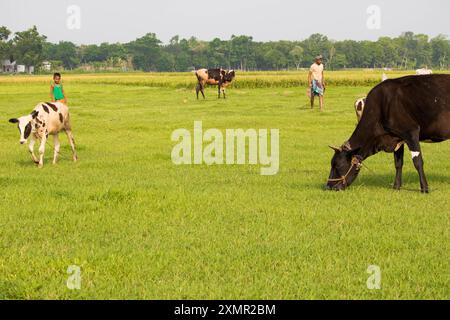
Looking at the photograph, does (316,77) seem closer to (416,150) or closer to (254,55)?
(416,150)

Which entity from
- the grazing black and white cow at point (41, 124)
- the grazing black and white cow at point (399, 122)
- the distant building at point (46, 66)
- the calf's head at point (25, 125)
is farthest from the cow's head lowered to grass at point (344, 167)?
the distant building at point (46, 66)

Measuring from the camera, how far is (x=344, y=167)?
34.0 ft

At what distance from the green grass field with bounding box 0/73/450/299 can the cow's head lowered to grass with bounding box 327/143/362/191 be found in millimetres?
219

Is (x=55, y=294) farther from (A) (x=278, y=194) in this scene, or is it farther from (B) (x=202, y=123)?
(B) (x=202, y=123)

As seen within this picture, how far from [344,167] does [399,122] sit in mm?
1244

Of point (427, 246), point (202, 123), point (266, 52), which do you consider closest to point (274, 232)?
point (427, 246)

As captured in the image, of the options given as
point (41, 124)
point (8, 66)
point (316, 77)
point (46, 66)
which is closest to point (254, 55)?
point (46, 66)

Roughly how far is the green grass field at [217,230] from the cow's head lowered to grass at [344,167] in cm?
22

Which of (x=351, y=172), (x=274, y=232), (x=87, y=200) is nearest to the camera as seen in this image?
(x=274, y=232)

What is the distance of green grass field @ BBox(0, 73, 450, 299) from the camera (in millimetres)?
5746

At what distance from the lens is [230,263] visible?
637cm

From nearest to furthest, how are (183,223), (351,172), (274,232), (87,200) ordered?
(274,232) < (183,223) < (87,200) < (351,172)

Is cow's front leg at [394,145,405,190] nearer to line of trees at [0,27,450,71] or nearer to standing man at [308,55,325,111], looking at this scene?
standing man at [308,55,325,111]

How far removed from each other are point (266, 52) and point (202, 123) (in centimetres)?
17475
